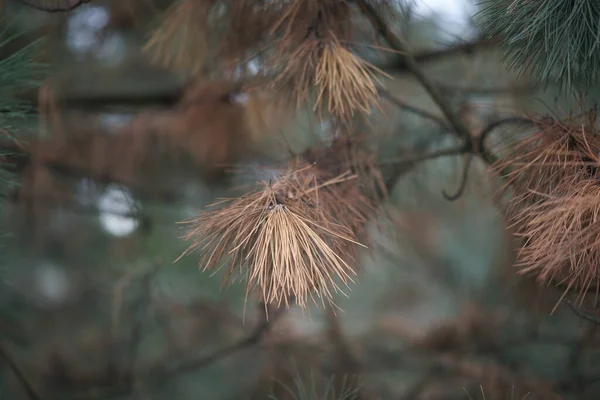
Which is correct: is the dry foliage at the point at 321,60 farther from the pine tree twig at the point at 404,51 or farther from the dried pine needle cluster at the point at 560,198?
the dried pine needle cluster at the point at 560,198

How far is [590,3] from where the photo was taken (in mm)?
921

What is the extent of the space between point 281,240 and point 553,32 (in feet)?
1.81

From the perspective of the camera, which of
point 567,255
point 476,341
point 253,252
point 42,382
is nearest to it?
point 567,255

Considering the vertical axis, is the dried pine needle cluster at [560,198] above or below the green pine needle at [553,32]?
below

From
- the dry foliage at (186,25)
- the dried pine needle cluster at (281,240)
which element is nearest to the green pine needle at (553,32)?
the dried pine needle cluster at (281,240)

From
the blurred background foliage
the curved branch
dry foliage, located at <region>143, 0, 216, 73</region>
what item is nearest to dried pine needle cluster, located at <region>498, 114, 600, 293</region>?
the curved branch

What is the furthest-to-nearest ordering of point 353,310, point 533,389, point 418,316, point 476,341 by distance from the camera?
point 353,310 → point 418,316 → point 476,341 → point 533,389

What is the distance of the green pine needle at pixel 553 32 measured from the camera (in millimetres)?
922

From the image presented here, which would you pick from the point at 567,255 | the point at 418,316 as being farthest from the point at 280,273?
the point at 418,316

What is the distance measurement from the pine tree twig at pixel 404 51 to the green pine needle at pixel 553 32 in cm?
22

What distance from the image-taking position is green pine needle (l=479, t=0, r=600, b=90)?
922 mm

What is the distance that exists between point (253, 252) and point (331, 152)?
1.19ft

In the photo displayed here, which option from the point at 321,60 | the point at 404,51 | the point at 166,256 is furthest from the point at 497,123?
the point at 166,256

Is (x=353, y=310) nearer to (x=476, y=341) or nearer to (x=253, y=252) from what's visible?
(x=476, y=341)
